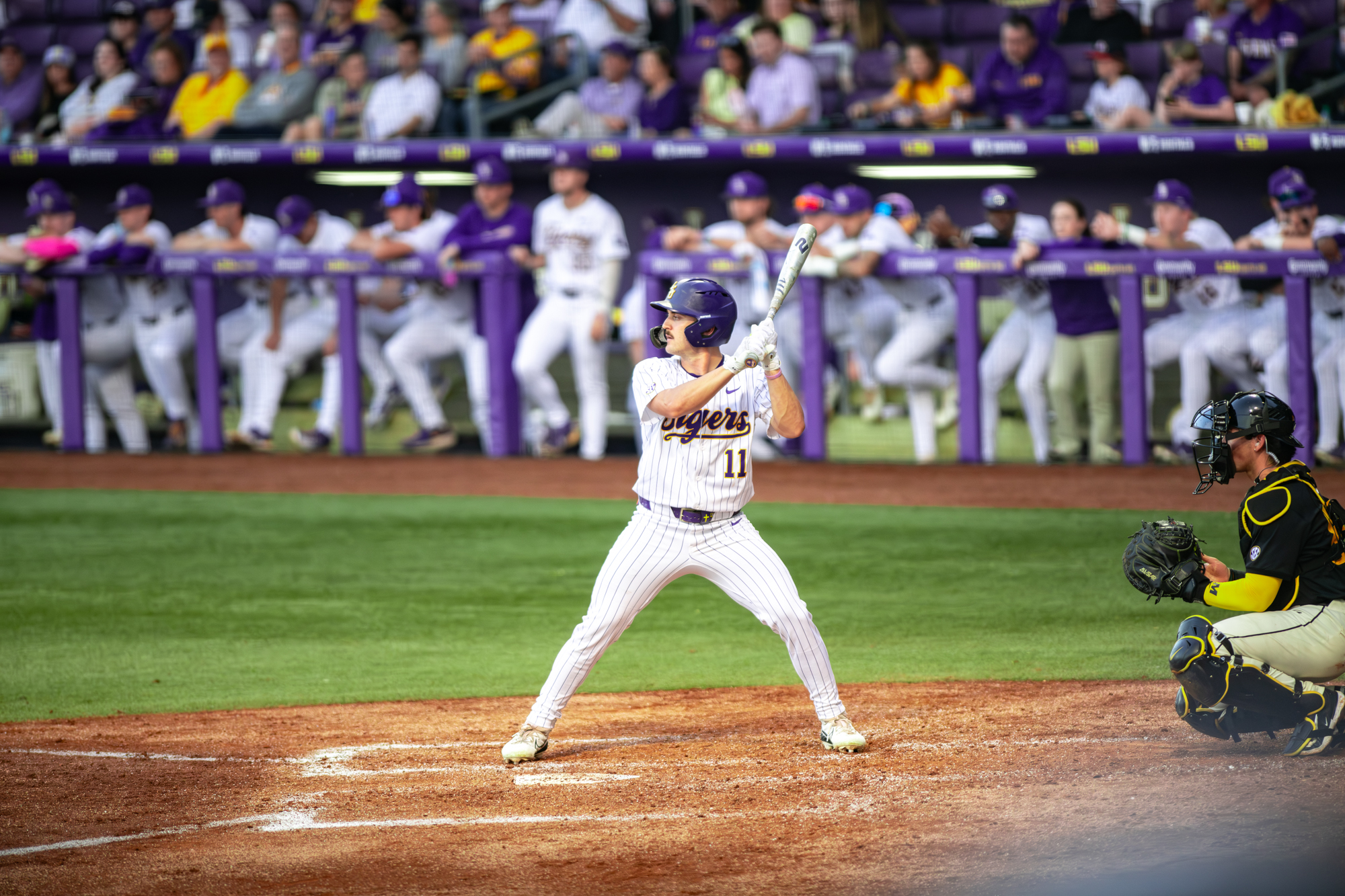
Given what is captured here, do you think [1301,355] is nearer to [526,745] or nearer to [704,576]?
[704,576]

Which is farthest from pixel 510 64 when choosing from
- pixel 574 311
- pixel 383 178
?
pixel 574 311

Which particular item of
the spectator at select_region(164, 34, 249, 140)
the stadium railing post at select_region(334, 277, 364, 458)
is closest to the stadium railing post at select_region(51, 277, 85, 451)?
the stadium railing post at select_region(334, 277, 364, 458)

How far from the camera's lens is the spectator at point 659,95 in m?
12.5

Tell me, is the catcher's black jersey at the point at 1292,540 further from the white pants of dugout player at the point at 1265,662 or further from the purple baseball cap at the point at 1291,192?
the purple baseball cap at the point at 1291,192

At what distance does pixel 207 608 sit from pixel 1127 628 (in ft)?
13.3

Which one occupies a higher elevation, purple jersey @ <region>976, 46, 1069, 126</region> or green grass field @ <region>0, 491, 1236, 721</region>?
purple jersey @ <region>976, 46, 1069, 126</region>

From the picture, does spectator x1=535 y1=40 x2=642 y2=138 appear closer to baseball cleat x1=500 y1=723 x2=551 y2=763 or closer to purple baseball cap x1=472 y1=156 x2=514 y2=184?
purple baseball cap x1=472 y1=156 x2=514 y2=184

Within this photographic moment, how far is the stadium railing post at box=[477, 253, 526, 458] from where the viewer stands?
11.4 metres

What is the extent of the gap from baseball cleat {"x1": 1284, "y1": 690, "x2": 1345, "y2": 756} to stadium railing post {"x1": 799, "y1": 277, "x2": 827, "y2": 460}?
663 centimetres

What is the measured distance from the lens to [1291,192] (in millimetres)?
9719

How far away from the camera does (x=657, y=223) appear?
12117 millimetres

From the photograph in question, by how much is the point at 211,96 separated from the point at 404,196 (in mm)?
3194

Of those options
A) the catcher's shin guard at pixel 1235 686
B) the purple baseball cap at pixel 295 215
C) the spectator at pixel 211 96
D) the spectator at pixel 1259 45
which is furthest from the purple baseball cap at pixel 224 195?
the catcher's shin guard at pixel 1235 686

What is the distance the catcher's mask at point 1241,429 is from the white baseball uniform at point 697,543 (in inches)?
47.1
